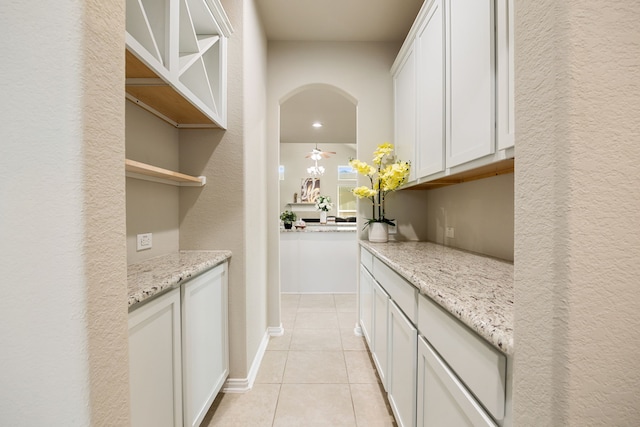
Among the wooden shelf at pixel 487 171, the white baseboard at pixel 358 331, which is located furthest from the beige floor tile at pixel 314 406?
the wooden shelf at pixel 487 171

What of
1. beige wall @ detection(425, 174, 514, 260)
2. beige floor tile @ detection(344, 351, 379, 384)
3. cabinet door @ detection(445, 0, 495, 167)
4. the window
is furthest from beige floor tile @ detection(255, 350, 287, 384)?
the window

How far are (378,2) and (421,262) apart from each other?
6.84 ft

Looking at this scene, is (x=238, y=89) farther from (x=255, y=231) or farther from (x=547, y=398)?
(x=547, y=398)

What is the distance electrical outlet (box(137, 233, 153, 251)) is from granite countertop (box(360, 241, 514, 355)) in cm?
128

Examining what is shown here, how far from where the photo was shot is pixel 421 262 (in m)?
1.52

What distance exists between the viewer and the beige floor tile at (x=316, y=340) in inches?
103

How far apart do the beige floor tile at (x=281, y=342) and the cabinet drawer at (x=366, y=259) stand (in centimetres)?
100

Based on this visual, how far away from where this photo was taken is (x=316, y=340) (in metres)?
2.76

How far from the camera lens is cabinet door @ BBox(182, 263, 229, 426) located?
135 centimetres

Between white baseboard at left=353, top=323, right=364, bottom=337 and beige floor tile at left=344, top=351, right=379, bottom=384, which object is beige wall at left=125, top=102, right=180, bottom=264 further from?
white baseboard at left=353, top=323, right=364, bottom=337

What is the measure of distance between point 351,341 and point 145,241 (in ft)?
6.49

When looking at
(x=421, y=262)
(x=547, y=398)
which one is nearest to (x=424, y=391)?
(x=421, y=262)

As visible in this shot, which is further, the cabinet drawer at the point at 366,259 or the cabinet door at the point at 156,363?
the cabinet drawer at the point at 366,259

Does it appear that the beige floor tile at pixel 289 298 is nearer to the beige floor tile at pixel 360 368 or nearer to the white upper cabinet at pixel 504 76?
the beige floor tile at pixel 360 368
